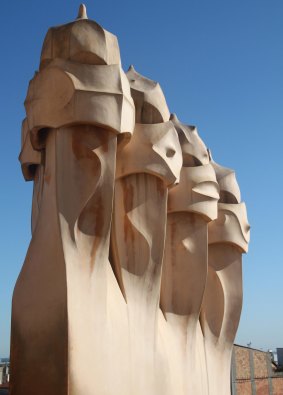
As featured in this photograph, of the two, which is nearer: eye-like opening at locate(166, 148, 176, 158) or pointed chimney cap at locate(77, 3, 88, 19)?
pointed chimney cap at locate(77, 3, 88, 19)

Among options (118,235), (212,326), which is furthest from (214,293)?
(118,235)

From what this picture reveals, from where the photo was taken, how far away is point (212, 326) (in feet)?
31.0

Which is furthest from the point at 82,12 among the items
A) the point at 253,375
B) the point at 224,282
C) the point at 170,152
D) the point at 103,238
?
the point at 253,375

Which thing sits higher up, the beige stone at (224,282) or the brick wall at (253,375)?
the beige stone at (224,282)

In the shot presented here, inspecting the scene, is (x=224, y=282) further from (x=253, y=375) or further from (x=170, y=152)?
(x=253, y=375)

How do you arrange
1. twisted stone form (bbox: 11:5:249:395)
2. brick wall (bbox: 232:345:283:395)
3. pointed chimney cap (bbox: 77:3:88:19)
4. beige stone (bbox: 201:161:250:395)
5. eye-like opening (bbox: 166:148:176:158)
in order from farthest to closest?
1. brick wall (bbox: 232:345:283:395)
2. beige stone (bbox: 201:161:250:395)
3. eye-like opening (bbox: 166:148:176:158)
4. pointed chimney cap (bbox: 77:3:88:19)
5. twisted stone form (bbox: 11:5:249:395)

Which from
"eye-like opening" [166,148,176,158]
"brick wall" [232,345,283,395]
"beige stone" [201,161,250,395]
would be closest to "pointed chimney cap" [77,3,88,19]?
"eye-like opening" [166,148,176,158]

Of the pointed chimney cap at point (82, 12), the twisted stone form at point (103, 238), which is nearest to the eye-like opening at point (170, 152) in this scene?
the twisted stone form at point (103, 238)

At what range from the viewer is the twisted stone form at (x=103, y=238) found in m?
5.80

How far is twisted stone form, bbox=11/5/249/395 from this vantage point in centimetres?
580

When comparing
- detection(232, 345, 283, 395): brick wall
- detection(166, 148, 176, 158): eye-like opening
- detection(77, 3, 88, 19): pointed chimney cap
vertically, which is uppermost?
detection(77, 3, 88, 19): pointed chimney cap

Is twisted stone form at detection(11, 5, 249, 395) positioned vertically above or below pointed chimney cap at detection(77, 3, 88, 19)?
below

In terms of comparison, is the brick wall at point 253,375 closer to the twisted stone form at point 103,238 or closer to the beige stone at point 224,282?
the beige stone at point 224,282

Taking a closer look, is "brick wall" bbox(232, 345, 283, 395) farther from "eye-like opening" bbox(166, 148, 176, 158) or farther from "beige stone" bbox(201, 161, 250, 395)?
"eye-like opening" bbox(166, 148, 176, 158)
